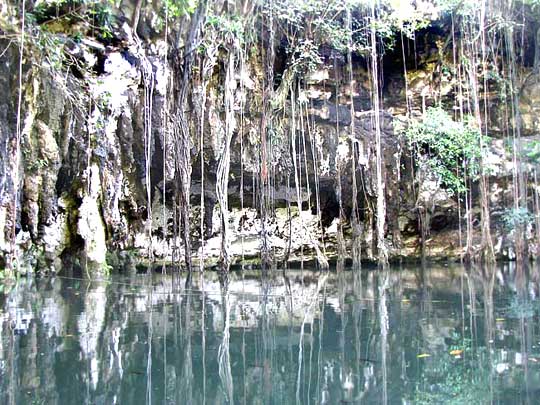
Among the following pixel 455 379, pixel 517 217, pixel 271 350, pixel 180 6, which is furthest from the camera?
pixel 517 217

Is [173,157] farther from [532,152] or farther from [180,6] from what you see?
[532,152]

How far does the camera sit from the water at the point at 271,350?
5.88ft

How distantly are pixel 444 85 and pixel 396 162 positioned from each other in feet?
6.64

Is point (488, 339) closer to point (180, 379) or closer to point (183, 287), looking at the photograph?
point (180, 379)

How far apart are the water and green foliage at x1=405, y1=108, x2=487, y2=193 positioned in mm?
4863

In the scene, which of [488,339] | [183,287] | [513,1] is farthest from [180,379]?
[513,1]

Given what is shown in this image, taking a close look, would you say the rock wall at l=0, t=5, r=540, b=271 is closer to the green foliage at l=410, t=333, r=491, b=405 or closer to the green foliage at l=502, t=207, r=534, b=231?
the green foliage at l=502, t=207, r=534, b=231

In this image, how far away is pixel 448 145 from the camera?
356 inches

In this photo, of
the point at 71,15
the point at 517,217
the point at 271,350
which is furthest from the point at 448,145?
the point at 271,350

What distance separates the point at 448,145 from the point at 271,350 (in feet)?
24.9

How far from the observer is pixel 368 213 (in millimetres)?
9648

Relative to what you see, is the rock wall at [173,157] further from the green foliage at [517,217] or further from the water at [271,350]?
the water at [271,350]

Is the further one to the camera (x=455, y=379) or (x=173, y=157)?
(x=173, y=157)

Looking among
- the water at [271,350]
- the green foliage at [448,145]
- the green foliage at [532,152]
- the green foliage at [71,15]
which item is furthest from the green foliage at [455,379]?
the green foliage at [532,152]
